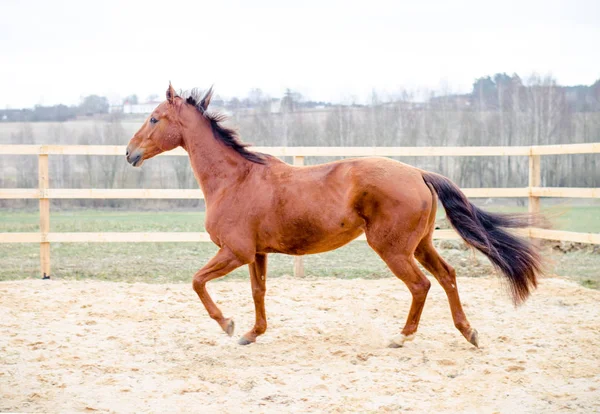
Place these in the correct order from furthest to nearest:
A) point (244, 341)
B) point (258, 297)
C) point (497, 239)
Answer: point (258, 297) < point (244, 341) < point (497, 239)

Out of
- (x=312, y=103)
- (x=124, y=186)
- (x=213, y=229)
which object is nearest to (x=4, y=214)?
(x=124, y=186)

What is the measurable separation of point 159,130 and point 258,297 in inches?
60.5

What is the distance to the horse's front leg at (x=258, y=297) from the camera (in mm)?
4762

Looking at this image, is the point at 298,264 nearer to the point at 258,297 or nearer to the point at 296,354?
the point at 258,297

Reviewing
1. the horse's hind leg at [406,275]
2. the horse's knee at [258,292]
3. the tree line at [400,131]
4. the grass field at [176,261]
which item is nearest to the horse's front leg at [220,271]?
the horse's knee at [258,292]

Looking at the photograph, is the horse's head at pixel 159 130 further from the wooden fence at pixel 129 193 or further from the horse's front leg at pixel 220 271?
the wooden fence at pixel 129 193

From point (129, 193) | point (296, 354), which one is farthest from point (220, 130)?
point (129, 193)

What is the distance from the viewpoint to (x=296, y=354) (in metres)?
Result: 4.38

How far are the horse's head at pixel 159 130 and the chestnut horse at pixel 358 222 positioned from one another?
545 mm

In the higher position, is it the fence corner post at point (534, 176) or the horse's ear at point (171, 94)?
the horse's ear at point (171, 94)

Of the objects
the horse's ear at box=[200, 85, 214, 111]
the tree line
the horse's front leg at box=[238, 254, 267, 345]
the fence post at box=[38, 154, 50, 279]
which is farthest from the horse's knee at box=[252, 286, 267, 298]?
the tree line

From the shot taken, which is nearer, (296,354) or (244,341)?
(296,354)

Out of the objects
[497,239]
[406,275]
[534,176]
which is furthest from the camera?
[534,176]

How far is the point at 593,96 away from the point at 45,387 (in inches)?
814
